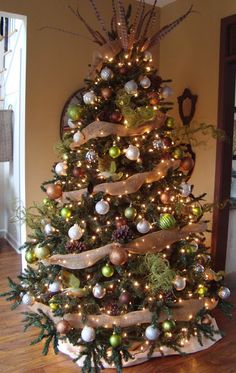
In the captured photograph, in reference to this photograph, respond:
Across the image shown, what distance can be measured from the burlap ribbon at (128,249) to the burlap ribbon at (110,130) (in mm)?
554

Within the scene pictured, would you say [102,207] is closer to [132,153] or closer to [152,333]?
[132,153]

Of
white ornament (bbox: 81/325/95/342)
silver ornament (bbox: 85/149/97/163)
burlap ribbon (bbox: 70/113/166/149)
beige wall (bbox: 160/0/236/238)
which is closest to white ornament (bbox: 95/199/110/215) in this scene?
silver ornament (bbox: 85/149/97/163)

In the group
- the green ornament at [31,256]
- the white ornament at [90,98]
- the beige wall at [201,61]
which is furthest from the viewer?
the beige wall at [201,61]

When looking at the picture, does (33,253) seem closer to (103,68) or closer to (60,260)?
(60,260)

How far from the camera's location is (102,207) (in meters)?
1.82

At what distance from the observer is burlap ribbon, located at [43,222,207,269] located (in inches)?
71.4

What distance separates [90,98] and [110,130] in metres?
0.22

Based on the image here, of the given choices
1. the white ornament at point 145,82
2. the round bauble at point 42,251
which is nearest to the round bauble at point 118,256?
the round bauble at point 42,251

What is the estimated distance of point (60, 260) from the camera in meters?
1.89

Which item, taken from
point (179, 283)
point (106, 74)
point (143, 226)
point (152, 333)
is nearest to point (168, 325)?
point (152, 333)

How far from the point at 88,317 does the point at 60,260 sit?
1.07 ft

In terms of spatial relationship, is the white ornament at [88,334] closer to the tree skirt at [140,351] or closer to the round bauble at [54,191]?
the tree skirt at [140,351]

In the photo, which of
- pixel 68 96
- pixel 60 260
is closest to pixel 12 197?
pixel 68 96

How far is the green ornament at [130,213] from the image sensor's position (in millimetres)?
1840
